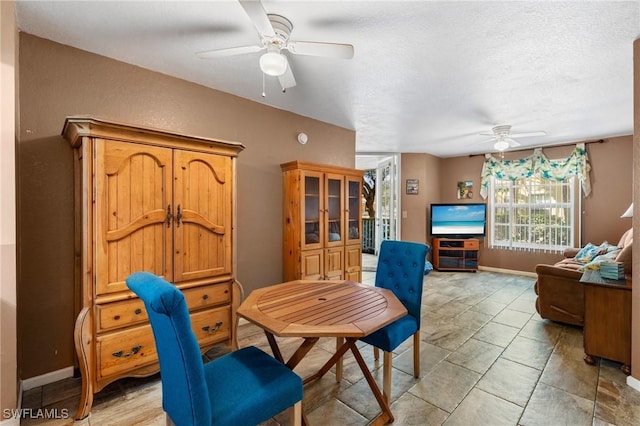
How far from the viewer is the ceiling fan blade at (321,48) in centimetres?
170

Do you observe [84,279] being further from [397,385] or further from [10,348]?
[397,385]

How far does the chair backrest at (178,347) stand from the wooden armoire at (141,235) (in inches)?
36.4

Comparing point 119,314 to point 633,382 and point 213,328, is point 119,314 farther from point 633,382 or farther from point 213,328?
point 633,382

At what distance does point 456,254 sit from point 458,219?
0.72m

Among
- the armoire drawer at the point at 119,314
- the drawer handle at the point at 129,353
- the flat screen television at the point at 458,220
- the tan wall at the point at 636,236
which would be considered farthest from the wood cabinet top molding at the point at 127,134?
the flat screen television at the point at 458,220

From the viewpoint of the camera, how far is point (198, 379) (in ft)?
3.62

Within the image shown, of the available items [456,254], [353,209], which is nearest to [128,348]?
[353,209]

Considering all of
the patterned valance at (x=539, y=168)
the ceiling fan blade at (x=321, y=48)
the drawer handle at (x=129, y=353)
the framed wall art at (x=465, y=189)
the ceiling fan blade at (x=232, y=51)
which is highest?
the ceiling fan blade at (x=232, y=51)

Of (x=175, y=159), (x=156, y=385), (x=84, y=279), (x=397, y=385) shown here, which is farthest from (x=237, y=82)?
(x=397, y=385)

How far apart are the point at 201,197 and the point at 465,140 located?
4.49 m

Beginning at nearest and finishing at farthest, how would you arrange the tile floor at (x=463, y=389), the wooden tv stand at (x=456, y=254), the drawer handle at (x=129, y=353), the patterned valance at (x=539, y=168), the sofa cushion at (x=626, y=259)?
the tile floor at (x=463, y=389) < the drawer handle at (x=129, y=353) < the sofa cushion at (x=626, y=259) < the patterned valance at (x=539, y=168) < the wooden tv stand at (x=456, y=254)

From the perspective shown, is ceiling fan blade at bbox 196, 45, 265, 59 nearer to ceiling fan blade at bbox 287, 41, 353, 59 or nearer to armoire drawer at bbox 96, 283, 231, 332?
ceiling fan blade at bbox 287, 41, 353, 59

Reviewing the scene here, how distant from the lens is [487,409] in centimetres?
188

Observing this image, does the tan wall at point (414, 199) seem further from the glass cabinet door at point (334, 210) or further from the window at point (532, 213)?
the glass cabinet door at point (334, 210)
